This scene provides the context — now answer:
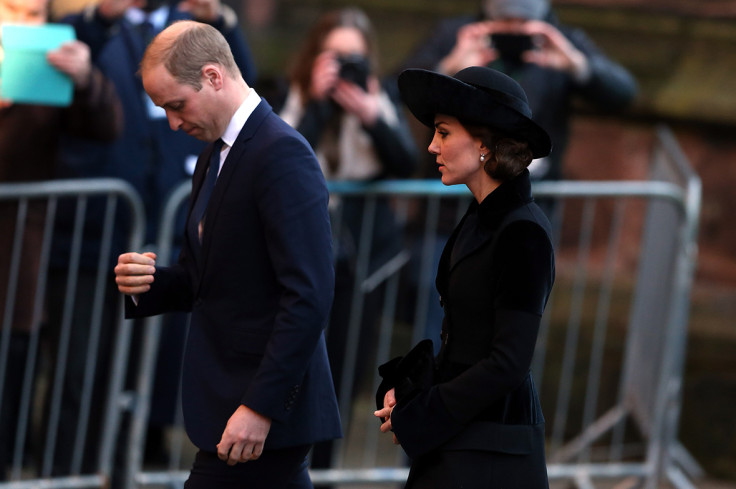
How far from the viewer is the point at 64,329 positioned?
507 centimetres

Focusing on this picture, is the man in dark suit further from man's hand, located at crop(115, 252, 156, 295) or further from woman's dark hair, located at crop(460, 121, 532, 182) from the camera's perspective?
woman's dark hair, located at crop(460, 121, 532, 182)

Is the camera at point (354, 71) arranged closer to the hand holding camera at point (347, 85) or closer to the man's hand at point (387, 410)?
the hand holding camera at point (347, 85)

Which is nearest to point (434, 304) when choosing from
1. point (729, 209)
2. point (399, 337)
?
point (399, 337)

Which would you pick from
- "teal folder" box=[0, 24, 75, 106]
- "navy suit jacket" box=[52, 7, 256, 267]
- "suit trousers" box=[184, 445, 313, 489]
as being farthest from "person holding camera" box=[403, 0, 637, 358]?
"suit trousers" box=[184, 445, 313, 489]

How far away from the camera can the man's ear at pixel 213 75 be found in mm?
3059

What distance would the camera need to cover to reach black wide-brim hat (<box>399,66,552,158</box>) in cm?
290

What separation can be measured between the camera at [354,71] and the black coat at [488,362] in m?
2.18

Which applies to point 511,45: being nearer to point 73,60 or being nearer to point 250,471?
point 73,60

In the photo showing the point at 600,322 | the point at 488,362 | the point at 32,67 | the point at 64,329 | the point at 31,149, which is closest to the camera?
the point at 488,362

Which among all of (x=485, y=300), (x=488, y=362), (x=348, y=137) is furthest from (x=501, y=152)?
(x=348, y=137)

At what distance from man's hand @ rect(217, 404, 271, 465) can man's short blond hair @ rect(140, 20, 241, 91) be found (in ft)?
2.58

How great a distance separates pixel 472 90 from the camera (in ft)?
9.53

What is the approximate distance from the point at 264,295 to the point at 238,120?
1.42ft

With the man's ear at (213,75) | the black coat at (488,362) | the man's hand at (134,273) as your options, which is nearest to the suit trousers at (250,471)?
the black coat at (488,362)
